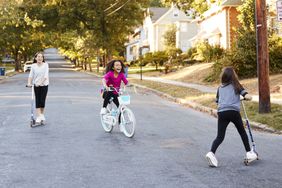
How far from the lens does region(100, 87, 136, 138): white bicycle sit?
9.85 meters

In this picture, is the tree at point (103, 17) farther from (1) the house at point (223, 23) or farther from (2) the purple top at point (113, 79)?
(2) the purple top at point (113, 79)

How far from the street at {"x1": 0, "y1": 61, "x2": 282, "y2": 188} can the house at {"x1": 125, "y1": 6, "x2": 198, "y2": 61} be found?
52890mm

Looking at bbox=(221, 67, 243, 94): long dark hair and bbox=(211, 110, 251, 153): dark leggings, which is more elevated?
bbox=(221, 67, 243, 94): long dark hair

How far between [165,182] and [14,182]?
1918 millimetres

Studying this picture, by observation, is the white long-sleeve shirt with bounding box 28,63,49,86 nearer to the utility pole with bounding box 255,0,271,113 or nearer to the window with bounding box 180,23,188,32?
the utility pole with bounding box 255,0,271,113

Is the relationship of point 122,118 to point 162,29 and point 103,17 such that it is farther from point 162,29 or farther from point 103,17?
point 162,29

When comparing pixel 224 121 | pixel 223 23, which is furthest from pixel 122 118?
pixel 223 23

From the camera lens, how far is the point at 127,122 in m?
9.96

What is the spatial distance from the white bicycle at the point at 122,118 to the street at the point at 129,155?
157 mm

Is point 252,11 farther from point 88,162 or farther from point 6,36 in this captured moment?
point 6,36

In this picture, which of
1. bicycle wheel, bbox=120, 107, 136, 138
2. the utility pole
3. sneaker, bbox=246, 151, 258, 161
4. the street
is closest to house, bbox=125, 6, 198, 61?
the utility pole

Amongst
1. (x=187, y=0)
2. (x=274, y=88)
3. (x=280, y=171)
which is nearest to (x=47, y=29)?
(x=187, y=0)

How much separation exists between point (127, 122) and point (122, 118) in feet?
0.71

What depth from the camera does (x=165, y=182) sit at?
6.22 meters
